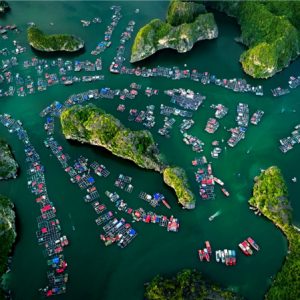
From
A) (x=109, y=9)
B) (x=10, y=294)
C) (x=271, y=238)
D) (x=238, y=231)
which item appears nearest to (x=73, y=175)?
(x=10, y=294)

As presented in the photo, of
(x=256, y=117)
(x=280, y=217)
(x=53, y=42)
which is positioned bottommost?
(x=280, y=217)

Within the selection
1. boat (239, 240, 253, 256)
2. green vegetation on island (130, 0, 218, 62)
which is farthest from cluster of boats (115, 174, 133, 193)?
green vegetation on island (130, 0, 218, 62)

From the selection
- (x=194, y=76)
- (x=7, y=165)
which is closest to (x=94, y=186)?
(x=7, y=165)

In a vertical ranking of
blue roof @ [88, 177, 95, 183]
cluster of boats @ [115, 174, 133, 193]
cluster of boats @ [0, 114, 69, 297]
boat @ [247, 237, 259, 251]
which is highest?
boat @ [247, 237, 259, 251]

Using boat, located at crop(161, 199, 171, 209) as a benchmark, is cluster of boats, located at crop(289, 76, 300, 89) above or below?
above

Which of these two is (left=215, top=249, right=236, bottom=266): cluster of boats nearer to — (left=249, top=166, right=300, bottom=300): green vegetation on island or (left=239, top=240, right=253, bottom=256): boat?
(left=239, top=240, right=253, bottom=256): boat

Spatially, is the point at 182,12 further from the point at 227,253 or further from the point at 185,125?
the point at 227,253
